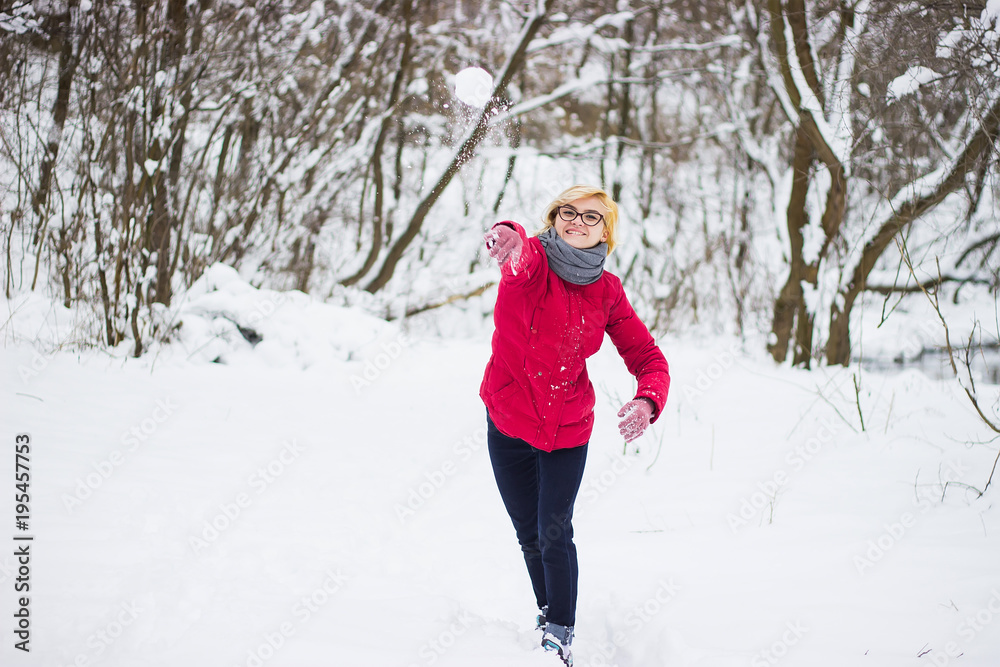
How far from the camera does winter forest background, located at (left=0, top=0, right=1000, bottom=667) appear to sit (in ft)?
7.14

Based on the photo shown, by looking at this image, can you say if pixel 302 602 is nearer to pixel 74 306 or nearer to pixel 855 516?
pixel 855 516

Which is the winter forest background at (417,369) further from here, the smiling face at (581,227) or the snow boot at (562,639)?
the smiling face at (581,227)

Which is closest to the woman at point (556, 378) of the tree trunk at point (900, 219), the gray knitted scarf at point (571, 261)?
the gray knitted scarf at point (571, 261)

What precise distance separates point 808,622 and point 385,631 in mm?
1571

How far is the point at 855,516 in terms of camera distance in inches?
116

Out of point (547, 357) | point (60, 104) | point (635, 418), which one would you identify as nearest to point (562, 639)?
point (635, 418)

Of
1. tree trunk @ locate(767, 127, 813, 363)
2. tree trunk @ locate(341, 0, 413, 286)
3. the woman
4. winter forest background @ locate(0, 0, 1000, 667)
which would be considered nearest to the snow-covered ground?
winter forest background @ locate(0, 0, 1000, 667)

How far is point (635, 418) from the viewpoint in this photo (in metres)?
1.79

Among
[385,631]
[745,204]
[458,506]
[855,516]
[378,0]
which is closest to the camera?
[385,631]

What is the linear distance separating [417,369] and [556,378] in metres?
4.45

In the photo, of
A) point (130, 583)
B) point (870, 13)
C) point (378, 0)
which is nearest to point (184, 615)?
point (130, 583)

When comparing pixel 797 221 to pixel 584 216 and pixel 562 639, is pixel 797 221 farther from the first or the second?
pixel 562 639

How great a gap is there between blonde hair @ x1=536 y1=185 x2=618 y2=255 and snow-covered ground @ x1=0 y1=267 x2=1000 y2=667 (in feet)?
4.84

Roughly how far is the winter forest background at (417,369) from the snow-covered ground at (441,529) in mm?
18
